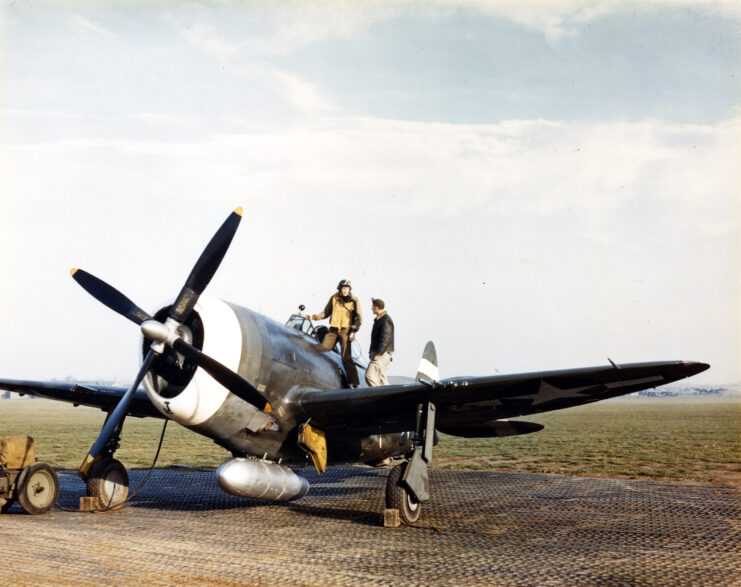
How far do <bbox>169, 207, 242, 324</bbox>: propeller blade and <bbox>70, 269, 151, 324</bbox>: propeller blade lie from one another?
0.62 meters

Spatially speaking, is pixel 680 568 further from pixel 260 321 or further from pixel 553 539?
pixel 260 321

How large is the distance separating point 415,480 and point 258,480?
7.74 feet

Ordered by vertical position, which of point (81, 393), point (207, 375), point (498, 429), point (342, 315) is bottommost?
point (498, 429)

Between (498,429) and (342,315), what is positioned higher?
(342,315)

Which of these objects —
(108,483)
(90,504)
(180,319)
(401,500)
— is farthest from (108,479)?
(401,500)

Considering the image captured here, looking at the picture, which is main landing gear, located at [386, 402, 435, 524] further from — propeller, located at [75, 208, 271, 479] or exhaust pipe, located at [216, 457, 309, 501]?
propeller, located at [75, 208, 271, 479]

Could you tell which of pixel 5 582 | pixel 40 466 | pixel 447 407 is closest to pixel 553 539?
pixel 447 407

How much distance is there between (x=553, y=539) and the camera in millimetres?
8836

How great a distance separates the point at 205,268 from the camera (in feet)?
33.3

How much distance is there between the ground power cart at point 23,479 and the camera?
10.2 metres

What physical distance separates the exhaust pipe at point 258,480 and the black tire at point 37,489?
2.54 meters

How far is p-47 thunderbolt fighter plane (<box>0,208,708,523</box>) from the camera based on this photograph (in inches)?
394

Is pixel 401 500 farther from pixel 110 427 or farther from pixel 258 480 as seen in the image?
pixel 110 427

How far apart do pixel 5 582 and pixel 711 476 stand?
16.6m
